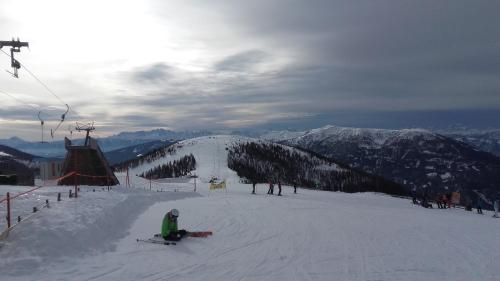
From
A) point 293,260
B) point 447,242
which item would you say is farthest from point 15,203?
point 447,242

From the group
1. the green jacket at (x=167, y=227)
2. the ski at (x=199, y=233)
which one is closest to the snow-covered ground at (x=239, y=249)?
the ski at (x=199, y=233)

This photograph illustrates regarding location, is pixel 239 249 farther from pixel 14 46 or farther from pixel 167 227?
pixel 14 46

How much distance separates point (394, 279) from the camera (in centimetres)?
1242

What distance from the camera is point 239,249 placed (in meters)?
16.0

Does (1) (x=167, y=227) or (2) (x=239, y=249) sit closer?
(2) (x=239, y=249)

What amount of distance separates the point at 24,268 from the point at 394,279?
998cm

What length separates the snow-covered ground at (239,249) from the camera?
1270 centimetres

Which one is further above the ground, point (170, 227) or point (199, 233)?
point (170, 227)

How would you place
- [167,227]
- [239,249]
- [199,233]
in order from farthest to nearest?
[199,233] < [167,227] < [239,249]

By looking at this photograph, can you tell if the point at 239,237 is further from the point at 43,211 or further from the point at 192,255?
the point at 43,211

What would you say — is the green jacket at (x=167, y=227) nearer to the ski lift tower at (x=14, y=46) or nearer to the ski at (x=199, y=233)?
the ski at (x=199, y=233)

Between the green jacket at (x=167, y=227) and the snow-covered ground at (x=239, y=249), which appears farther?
the green jacket at (x=167, y=227)

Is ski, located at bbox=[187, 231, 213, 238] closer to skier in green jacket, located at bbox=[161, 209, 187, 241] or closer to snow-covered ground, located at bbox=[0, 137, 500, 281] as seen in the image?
snow-covered ground, located at bbox=[0, 137, 500, 281]

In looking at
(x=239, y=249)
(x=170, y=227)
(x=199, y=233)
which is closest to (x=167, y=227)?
(x=170, y=227)
